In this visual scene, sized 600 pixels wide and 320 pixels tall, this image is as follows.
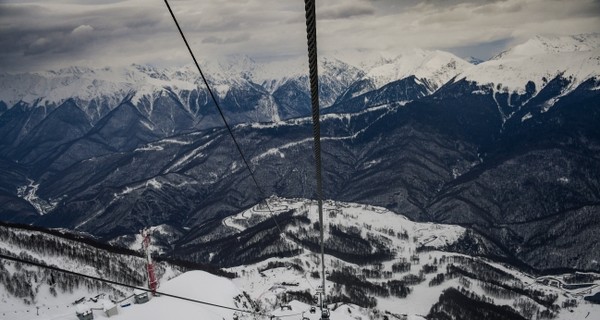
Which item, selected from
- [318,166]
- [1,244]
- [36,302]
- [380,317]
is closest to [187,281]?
[36,302]

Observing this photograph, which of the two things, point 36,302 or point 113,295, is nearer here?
point 36,302

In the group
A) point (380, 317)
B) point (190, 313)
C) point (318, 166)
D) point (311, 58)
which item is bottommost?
point (380, 317)

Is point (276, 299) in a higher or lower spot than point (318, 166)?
lower

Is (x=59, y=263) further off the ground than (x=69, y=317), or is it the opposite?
(x=59, y=263)

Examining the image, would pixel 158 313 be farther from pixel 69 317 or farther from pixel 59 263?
pixel 59 263

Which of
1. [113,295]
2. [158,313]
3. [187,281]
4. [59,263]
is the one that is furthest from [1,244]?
[158,313]

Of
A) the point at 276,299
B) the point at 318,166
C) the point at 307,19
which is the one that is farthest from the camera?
the point at 276,299

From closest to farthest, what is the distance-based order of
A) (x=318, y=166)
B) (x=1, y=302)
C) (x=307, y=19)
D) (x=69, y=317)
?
(x=307, y=19), (x=318, y=166), (x=69, y=317), (x=1, y=302)

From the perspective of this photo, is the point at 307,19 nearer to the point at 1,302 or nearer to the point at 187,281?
the point at 187,281

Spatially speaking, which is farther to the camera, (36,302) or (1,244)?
(1,244)
